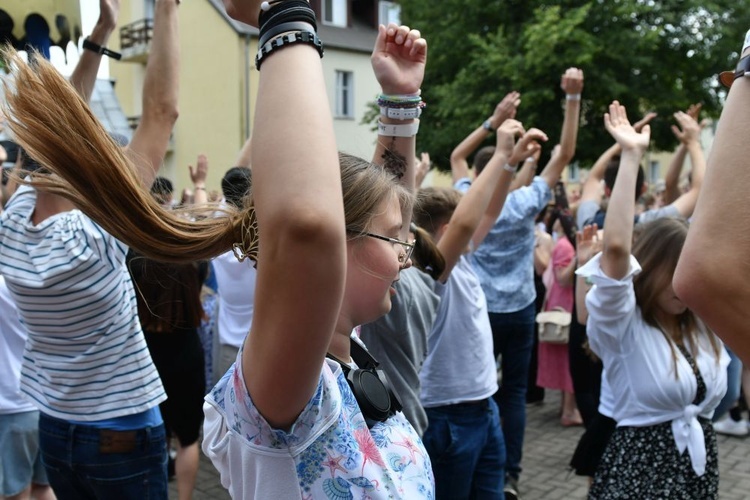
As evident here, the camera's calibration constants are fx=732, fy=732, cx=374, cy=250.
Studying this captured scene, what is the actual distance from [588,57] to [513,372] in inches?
579

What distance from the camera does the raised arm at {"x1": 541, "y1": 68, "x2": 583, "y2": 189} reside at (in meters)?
4.34

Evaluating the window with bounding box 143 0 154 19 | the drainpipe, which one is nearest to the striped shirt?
the drainpipe

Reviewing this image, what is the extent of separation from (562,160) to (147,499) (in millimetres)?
3335

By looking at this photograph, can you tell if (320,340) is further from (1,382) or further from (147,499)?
(1,382)

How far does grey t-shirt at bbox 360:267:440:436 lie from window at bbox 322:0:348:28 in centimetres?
2606

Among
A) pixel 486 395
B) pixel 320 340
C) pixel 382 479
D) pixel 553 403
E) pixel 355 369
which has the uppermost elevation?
pixel 320 340

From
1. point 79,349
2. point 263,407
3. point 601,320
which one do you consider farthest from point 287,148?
point 601,320

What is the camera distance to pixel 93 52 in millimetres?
2354

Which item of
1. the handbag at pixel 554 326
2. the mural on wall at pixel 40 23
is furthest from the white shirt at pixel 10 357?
the handbag at pixel 554 326

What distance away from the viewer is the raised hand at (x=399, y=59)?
209 centimetres

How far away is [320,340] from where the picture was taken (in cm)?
109

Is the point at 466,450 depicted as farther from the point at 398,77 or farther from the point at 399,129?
the point at 398,77

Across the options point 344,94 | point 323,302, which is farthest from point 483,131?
point 344,94

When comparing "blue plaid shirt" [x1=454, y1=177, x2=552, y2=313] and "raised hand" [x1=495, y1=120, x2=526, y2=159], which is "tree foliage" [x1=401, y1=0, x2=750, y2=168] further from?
"raised hand" [x1=495, y1=120, x2=526, y2=159]
